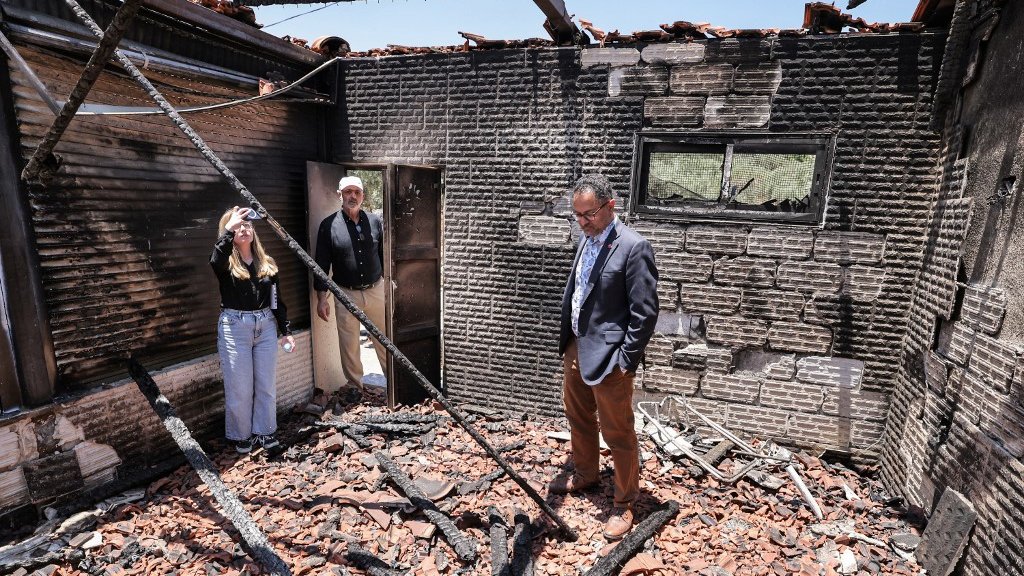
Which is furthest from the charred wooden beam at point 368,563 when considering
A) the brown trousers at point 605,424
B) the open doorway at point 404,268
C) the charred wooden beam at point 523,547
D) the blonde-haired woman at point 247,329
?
the open doorway at point 404,268

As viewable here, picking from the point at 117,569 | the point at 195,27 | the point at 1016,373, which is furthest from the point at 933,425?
the point at 195,27

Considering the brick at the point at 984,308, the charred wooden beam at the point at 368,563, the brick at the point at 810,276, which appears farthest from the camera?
the brick at the point at 810,276

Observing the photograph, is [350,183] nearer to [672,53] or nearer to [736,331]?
[672,53]

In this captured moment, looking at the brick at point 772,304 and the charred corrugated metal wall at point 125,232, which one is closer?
the charred corrugated metal wall at point 125,232

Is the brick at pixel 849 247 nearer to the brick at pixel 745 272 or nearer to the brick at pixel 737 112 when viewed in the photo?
the brick at pixel 745 272

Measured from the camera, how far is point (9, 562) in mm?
3080

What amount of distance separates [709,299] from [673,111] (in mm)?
1895

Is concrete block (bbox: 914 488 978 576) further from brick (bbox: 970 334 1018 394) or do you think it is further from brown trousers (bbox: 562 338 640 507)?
brown trousers (bbox: 562 338 640 507)

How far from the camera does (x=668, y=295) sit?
480 cm

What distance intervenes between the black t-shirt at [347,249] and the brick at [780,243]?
13.6 feet

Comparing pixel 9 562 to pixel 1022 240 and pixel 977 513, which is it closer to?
pixel 977 513

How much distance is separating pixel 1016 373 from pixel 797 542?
6.08 feet

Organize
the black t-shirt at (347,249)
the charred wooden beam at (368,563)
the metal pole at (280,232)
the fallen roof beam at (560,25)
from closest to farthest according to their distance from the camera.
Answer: the metal pole at (280,232) → the charred wooden beam at (368,563) → the fallen roof beam at (560,25) → the black t-shirt at (347,249)

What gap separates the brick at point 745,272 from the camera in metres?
4.55
